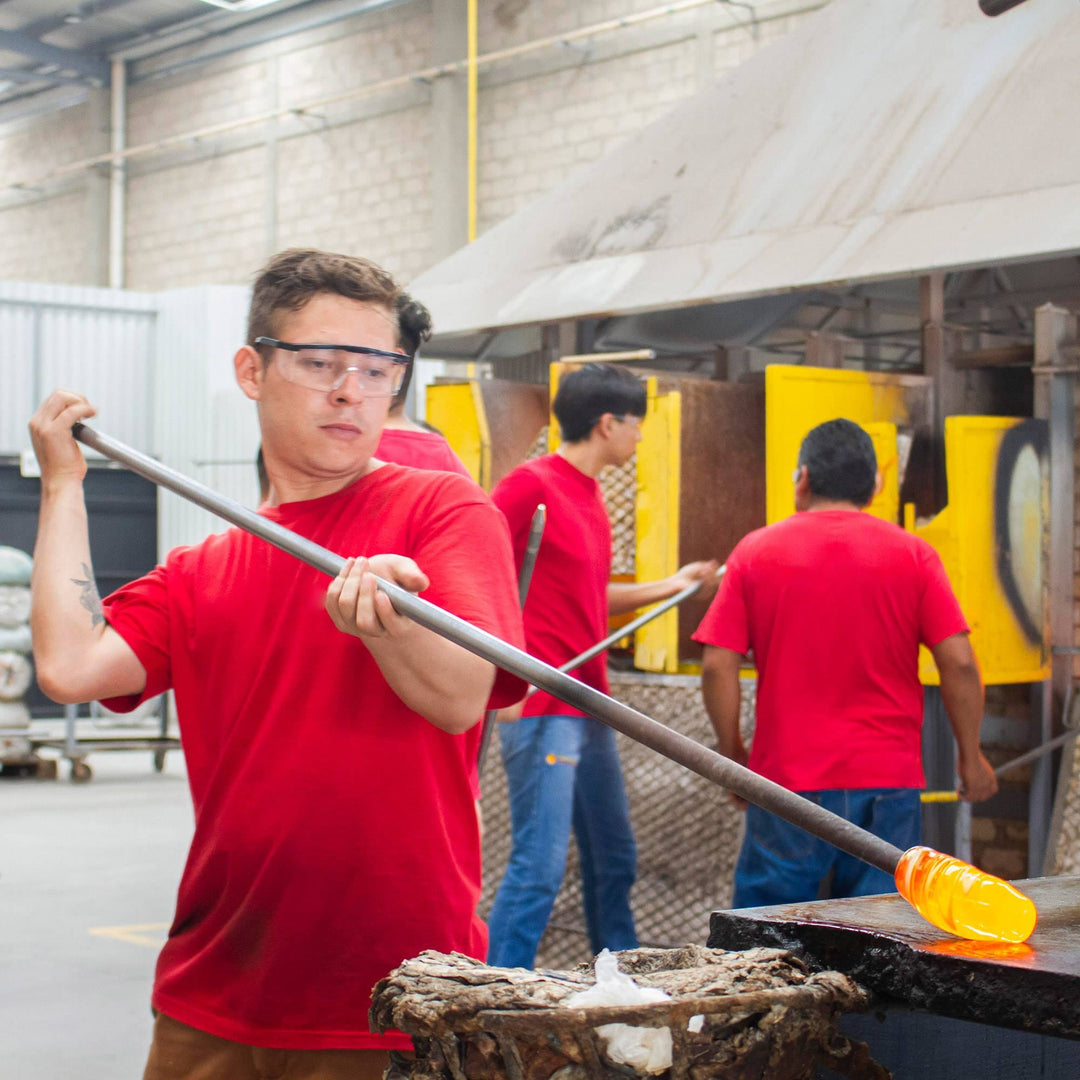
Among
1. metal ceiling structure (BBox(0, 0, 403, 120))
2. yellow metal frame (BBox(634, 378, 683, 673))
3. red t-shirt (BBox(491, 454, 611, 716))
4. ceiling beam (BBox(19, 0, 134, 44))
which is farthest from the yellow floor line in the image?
ceiling beam (BBox(19, 0, 134, 44))

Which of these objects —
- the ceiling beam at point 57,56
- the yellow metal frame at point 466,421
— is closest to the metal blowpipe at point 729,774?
the yellow metal frame at point 466,421

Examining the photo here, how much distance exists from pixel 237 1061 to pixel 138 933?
4.36 meters

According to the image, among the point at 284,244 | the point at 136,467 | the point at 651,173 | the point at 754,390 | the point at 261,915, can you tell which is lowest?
the point at 261,915

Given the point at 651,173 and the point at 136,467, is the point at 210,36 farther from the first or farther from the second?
the point at 136,467

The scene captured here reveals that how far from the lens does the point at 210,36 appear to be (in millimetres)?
14938

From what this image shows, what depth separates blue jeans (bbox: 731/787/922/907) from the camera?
3.60m

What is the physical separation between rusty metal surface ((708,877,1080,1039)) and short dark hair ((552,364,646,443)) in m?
2.73

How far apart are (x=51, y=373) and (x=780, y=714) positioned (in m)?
10.3

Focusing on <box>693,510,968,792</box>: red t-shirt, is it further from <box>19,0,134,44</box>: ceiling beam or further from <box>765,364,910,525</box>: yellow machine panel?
<box>19,0,134,44</box>: ceiling beam

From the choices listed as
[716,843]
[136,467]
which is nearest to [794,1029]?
[136,467]

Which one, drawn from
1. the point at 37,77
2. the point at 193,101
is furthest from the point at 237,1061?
the point at 37,77

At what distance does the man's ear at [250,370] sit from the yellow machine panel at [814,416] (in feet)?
8.44

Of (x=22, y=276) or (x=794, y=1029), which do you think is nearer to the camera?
(x=794, y=1029)

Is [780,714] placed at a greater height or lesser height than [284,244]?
lesser
